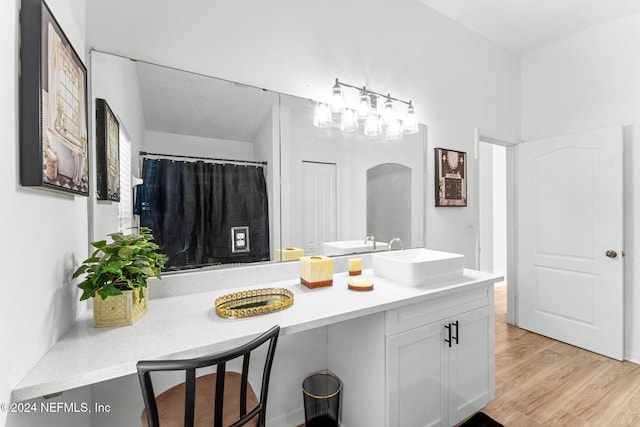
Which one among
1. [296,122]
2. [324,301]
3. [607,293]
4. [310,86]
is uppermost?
[310,86]

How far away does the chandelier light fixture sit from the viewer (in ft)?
6.16

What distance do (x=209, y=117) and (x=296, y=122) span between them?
506 millimetres

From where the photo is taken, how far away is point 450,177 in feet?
8.41

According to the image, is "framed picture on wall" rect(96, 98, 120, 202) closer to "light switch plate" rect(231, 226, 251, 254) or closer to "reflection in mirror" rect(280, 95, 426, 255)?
"light switch plate" rect(231, 226, 251, 254)

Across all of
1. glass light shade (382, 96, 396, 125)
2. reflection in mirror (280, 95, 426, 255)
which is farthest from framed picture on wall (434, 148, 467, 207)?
glass light shade (382, 96, 396, 125)

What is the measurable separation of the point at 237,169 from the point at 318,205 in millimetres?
542

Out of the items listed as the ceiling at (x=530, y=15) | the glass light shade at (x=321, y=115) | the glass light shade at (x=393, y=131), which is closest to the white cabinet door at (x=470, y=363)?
the glass light shade at (x=393, y=131)

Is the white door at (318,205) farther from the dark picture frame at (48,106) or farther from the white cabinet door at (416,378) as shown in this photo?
the dark picture frame at (48,106)

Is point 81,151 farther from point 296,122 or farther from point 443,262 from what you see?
point 443,262

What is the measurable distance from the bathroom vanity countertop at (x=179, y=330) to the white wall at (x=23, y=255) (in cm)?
6

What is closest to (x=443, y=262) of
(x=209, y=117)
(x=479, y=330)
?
(x=479, y=330)

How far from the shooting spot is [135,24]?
139cm

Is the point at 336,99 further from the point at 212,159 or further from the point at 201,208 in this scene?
the point at 201,208

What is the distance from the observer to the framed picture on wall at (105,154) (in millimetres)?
1246
